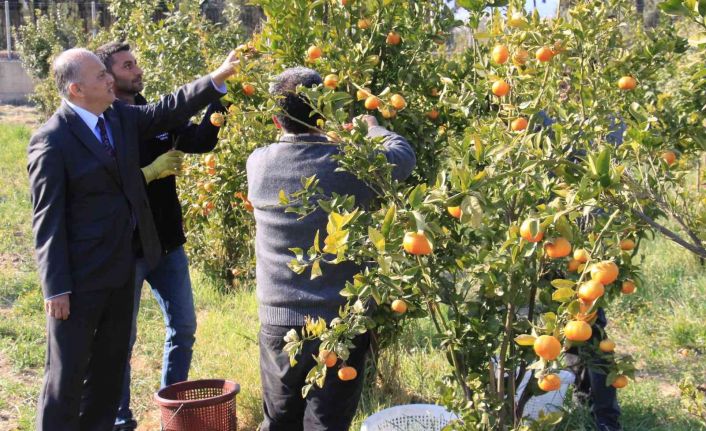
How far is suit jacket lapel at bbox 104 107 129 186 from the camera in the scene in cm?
307

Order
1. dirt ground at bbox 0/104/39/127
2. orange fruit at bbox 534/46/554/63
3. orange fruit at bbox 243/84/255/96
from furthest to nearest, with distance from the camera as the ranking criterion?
dirt ground at bbox 0/104/39/127 < orange fruit at bbox 243/84/255/96 < orange fruit at bbox 534/46/554/63

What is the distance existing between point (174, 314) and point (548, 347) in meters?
2.25

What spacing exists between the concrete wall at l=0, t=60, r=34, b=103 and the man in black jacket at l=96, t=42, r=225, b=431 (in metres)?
18.8

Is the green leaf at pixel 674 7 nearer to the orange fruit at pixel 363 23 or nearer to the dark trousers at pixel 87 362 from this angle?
the orange fruit at pixel 363 23

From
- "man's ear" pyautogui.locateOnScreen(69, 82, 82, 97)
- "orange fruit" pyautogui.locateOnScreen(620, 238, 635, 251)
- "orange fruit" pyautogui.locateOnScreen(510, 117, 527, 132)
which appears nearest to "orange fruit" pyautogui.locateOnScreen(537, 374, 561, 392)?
"orange fruit" pyautogui.locateOnScreen(620, 238, 635, 251)

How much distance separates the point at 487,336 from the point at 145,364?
287 centimetres

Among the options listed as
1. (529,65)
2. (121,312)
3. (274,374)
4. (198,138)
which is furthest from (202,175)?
(529,65)

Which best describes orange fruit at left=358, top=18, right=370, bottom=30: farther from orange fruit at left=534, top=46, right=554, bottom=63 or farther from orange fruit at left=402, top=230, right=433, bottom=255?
orange fruit at left=402, top=230, right=433, bottom=255

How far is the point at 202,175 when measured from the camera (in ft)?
14.7

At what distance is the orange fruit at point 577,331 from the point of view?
171 cm

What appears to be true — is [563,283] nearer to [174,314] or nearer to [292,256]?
[292,256]

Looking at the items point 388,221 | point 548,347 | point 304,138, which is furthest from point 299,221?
point 548,347

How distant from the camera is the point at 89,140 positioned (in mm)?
2986

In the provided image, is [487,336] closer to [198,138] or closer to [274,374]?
[274,374]
